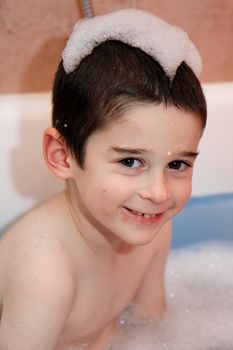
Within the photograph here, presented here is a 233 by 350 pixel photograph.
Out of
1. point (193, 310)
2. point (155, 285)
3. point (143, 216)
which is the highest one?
point (143, 216)

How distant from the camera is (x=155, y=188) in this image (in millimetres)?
792

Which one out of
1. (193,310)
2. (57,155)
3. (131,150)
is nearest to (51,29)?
(57,155)

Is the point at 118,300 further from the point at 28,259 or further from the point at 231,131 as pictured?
the point at 231,131

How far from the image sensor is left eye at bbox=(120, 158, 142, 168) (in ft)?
2.62

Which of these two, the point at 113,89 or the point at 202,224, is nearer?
the point at 113,89

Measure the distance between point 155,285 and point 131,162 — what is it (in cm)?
42

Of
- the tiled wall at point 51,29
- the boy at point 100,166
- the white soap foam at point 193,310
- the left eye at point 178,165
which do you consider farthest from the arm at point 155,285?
the tiled wall at point 51,29

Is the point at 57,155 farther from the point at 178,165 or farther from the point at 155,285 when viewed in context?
the point at 155,285

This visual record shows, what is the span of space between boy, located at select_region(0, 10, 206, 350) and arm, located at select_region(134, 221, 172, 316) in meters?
0.14

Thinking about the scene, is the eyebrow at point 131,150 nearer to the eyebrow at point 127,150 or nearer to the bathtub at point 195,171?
the eyebrow at point 127,150

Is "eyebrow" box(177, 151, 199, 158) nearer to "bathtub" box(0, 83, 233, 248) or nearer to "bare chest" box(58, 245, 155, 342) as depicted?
"bare chest" box(58, 245, 155, 342)

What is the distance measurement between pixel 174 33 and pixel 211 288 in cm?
66

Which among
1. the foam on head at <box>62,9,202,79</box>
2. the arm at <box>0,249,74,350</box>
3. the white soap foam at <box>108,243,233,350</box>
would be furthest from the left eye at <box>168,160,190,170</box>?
the white soap foam at <box>108,243,233,350</box>

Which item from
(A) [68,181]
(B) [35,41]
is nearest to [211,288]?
(A) [68,181]
